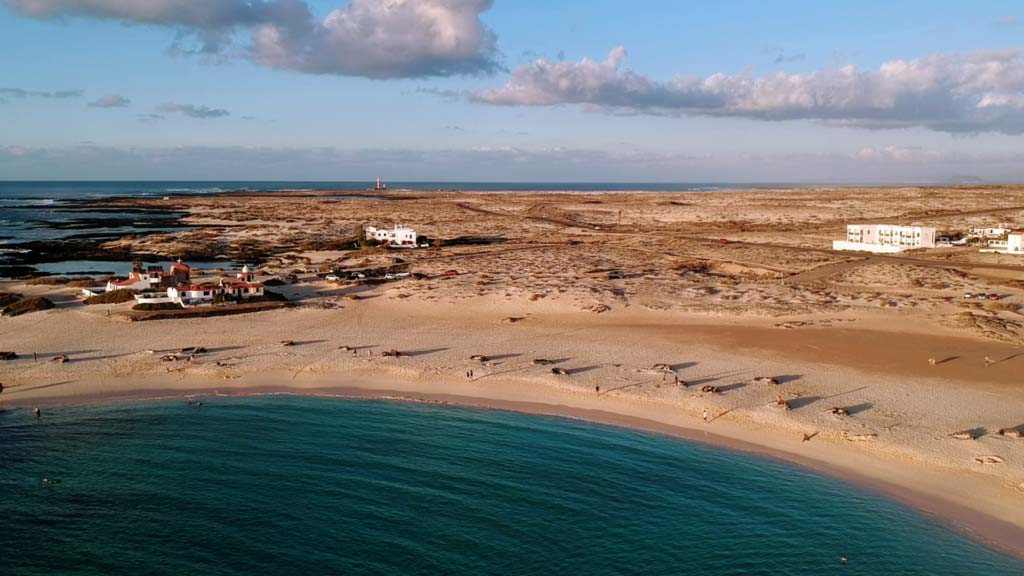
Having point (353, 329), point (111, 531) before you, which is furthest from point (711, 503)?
point (353, 329)

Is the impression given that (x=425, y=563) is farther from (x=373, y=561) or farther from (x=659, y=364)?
(x=659, y=364)

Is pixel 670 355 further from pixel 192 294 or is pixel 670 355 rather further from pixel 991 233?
pixel 991 233

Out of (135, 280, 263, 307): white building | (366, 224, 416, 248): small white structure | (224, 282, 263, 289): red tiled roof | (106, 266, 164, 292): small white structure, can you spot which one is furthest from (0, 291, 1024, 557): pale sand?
(366, 224, 416, 248): small white structure

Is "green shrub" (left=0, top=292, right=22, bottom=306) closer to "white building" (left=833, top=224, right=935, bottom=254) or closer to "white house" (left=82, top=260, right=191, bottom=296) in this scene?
"white house" (left=82, top=260, right=191, bottom=296)

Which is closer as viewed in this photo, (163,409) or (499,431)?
(499,431)

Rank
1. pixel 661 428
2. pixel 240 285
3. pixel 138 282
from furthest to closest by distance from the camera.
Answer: pixel 138 282
pixel 240 285
pixel 661 428

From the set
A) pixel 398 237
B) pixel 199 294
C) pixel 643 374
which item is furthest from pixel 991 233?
pixel 199 294
